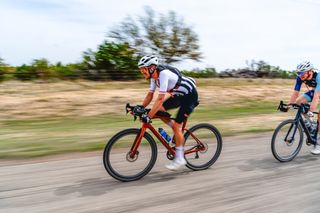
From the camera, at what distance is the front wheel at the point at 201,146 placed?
6.97m

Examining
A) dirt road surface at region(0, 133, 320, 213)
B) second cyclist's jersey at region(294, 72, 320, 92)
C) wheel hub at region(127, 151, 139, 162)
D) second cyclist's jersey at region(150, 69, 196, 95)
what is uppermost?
second cyclist's jersey at region(294, 72, 320, 92)

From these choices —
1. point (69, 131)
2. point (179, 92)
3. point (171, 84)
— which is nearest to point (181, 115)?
point (179, 92)

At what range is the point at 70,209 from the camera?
4.85 metres

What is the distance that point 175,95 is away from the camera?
260 inches

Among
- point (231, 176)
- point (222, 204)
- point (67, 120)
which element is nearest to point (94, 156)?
point (231, 176)

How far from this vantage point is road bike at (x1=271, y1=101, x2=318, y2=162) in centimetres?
766

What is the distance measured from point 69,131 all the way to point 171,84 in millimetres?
5434

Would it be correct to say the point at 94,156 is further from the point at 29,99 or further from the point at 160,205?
the point at 29,99

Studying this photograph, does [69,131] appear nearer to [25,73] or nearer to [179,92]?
[179,92]

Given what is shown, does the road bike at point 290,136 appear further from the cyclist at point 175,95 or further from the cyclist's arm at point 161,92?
the cyclist's arm at point 161,92

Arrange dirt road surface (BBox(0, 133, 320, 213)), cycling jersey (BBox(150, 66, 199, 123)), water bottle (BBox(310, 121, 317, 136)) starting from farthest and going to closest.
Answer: water bottle (BBox(310, 121, 317, 136)) < cycling jersey (BBox(150, 66, 199, 123)) < dirt road surface (BBox(0, 133, 320, 213))

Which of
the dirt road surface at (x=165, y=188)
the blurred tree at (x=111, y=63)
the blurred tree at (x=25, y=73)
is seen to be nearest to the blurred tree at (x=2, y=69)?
the blurred tree at (x=25, y=73)

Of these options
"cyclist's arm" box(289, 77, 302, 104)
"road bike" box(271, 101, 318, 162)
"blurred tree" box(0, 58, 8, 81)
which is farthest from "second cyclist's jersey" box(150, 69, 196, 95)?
"blurred tree" box(0, 58, 8, 81)

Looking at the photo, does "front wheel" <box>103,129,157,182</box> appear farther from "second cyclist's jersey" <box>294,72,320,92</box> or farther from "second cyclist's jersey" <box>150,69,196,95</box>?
"second cyclist's jersey" <box>294,72,320,92</box>
